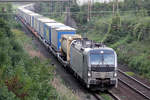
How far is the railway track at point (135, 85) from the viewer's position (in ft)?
58.3

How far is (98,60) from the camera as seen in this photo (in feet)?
55.4

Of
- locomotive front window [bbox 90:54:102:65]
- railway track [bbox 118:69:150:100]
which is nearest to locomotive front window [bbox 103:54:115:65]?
locomotive front window [bbox 90:54:102:65]

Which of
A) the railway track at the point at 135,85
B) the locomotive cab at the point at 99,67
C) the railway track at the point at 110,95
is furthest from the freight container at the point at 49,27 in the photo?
the railway track at the point at 110,95

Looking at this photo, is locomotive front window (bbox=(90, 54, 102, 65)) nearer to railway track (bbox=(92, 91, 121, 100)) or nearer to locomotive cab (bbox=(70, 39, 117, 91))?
locomotive cab (bbox=(70, 39, 117, 91))

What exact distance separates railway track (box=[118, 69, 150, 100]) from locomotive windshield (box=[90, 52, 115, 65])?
2.70 m

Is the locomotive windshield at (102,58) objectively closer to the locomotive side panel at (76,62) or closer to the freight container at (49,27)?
the locomotive side panel at (76,62)

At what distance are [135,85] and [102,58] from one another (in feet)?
14.1

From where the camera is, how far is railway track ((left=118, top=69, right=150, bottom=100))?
17780 millimetres

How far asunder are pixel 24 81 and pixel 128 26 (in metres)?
24.2

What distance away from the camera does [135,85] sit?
65.5 ft

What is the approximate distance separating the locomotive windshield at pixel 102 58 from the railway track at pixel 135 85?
270 cm

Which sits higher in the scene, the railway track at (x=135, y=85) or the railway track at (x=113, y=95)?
the railway track at (x=113, y=95)

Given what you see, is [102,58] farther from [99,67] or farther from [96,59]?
[99,67]

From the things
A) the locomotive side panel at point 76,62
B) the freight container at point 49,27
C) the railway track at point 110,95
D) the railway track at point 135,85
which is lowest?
the railway track at point 135,85
